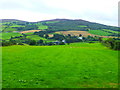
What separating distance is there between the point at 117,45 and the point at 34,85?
64041 mm

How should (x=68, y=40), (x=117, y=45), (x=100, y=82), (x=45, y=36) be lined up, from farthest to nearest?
(x=45, y=36)
(x=68, y=40)
(x=117, y=45)
(x=100, y=82)

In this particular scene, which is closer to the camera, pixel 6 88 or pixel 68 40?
pixel 6 88

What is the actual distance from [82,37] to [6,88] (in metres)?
156

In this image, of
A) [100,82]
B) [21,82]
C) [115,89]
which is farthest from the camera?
[100,82]

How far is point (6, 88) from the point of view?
13.5 meters

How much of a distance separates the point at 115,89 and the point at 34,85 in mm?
6257

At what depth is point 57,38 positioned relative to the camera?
16500cm

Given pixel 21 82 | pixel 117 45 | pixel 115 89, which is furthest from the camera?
pixel 117 45

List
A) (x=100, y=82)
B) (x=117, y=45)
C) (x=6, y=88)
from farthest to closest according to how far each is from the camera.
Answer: (x=117, y=45), (x=100, y=82), (x=6, y=88)

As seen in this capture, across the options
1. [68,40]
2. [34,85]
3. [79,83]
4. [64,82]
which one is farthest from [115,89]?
[68,40]

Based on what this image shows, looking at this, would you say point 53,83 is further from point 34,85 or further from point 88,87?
point 88,87

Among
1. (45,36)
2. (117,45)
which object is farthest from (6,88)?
(45,36)

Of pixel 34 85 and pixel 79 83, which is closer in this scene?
pixel 34 85

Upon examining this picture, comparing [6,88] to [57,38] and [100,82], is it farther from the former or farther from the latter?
[57,38]
